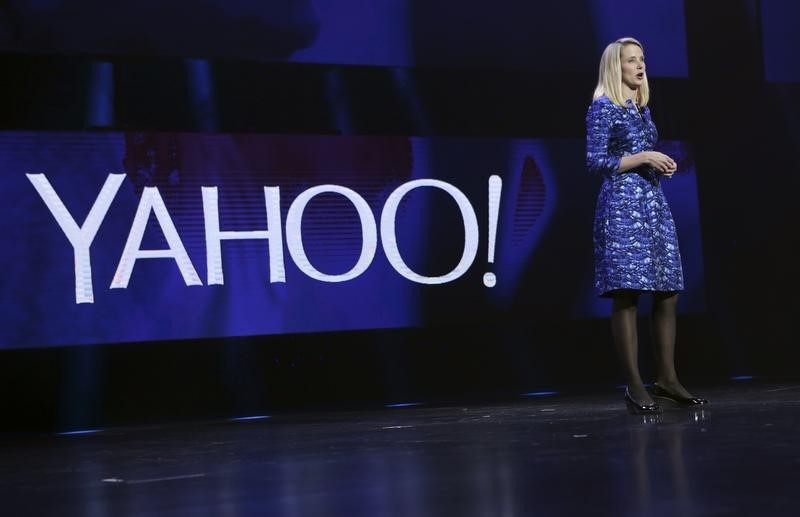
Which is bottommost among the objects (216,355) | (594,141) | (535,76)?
(216,355)

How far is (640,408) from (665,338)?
286 millimetres

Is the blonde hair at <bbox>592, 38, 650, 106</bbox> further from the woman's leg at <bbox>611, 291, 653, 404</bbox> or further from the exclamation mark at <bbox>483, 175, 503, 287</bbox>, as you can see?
the exclamation mark at <bbox>483, 175, 503, 287</bbox>

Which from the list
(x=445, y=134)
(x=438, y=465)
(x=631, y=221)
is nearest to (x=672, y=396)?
(x=631, y=221)

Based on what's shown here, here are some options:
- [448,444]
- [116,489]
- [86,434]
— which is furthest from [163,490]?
[86,434]

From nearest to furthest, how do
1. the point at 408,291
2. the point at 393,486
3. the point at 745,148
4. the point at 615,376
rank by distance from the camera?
the point at 393,486, the point at 408,291, the point at 615,376, the point at 745,148

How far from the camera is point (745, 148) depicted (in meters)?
5.84

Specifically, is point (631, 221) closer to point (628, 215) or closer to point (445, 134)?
point (628, 215)

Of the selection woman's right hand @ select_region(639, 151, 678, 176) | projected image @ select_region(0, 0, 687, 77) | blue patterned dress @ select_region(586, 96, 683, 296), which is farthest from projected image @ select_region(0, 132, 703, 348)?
woman's right hand @ select_region(639, 151, 678, 176)

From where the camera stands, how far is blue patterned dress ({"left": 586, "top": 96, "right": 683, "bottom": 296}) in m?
3.82

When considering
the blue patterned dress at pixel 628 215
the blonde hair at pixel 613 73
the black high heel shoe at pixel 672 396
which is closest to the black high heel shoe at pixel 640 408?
the black high heel shoe at pixel 672 396

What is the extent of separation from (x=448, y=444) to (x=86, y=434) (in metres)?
1.67

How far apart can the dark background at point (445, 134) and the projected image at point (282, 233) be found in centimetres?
7

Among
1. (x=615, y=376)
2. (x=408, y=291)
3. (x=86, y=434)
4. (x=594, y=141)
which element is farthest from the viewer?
(x=615, y=376)

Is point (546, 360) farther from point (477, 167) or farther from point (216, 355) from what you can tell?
point (216, 355)
